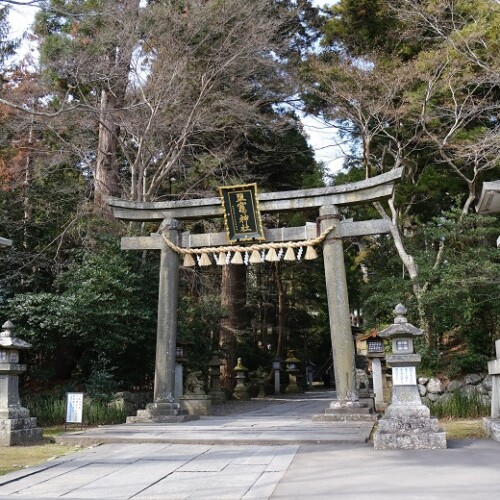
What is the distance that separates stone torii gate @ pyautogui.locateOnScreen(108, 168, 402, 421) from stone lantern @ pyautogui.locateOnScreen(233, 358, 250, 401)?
9247 millimetres

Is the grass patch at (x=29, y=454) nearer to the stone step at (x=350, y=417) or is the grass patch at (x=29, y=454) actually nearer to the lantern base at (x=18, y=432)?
the lantern base at (x=18, y=432)

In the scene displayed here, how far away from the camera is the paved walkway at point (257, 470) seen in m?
4.84

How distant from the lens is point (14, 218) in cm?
1566

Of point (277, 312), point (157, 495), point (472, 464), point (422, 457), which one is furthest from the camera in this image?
point (277, 312)

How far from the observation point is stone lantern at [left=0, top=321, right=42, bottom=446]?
26.9ft

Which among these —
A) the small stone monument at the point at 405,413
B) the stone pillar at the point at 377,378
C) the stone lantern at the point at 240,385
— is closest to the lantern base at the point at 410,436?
the small stone monument at the point at 405,413

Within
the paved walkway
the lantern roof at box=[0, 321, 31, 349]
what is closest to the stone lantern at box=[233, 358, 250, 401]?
the paved walkway

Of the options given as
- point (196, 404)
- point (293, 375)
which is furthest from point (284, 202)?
point (293, 375)

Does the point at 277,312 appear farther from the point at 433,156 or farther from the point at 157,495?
the point at 157,495

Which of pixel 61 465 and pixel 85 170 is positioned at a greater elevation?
pixel 85 170

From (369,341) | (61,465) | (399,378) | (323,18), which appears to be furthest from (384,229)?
(323,18)

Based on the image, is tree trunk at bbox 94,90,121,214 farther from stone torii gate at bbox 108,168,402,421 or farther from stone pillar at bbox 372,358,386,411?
stone pillar at bbox 372,358,386,411

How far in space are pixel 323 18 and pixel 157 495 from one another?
65.0 feet

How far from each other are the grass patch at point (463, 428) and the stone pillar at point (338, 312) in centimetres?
181
